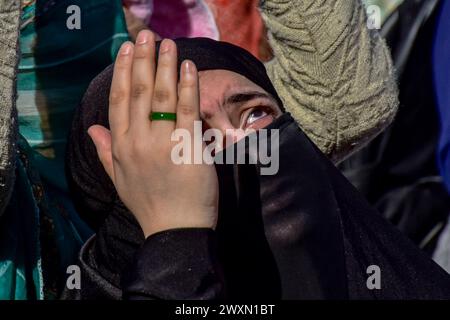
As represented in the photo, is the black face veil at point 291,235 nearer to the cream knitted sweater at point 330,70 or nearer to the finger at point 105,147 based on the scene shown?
the finger at point 105,147

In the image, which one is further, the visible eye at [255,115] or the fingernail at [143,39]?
the visible eye at [255,115]

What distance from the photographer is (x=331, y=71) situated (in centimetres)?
241

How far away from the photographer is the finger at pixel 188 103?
5.37ft

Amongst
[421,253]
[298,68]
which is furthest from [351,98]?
[421,253]

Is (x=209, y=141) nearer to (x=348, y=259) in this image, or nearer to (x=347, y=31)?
(x=348, y=259)

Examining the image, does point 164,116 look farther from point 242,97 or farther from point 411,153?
point 411,153

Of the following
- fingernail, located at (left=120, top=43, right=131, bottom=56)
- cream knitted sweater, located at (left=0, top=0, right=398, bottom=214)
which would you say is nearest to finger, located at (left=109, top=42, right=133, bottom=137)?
fingernail, located at (left=120, top=43, right=131, bottom=56)

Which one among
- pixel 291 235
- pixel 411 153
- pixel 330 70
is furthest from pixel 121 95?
pixel 411 153

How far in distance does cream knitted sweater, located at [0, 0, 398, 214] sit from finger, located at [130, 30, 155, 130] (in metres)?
0.76

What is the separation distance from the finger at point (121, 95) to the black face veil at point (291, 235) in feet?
0.83

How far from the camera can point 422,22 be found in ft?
11.7

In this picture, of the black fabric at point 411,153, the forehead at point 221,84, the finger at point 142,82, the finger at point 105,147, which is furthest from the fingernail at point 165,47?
the black fabric at point 411,153

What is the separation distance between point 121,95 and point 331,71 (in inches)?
33.0

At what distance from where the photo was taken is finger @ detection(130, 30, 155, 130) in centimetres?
165
